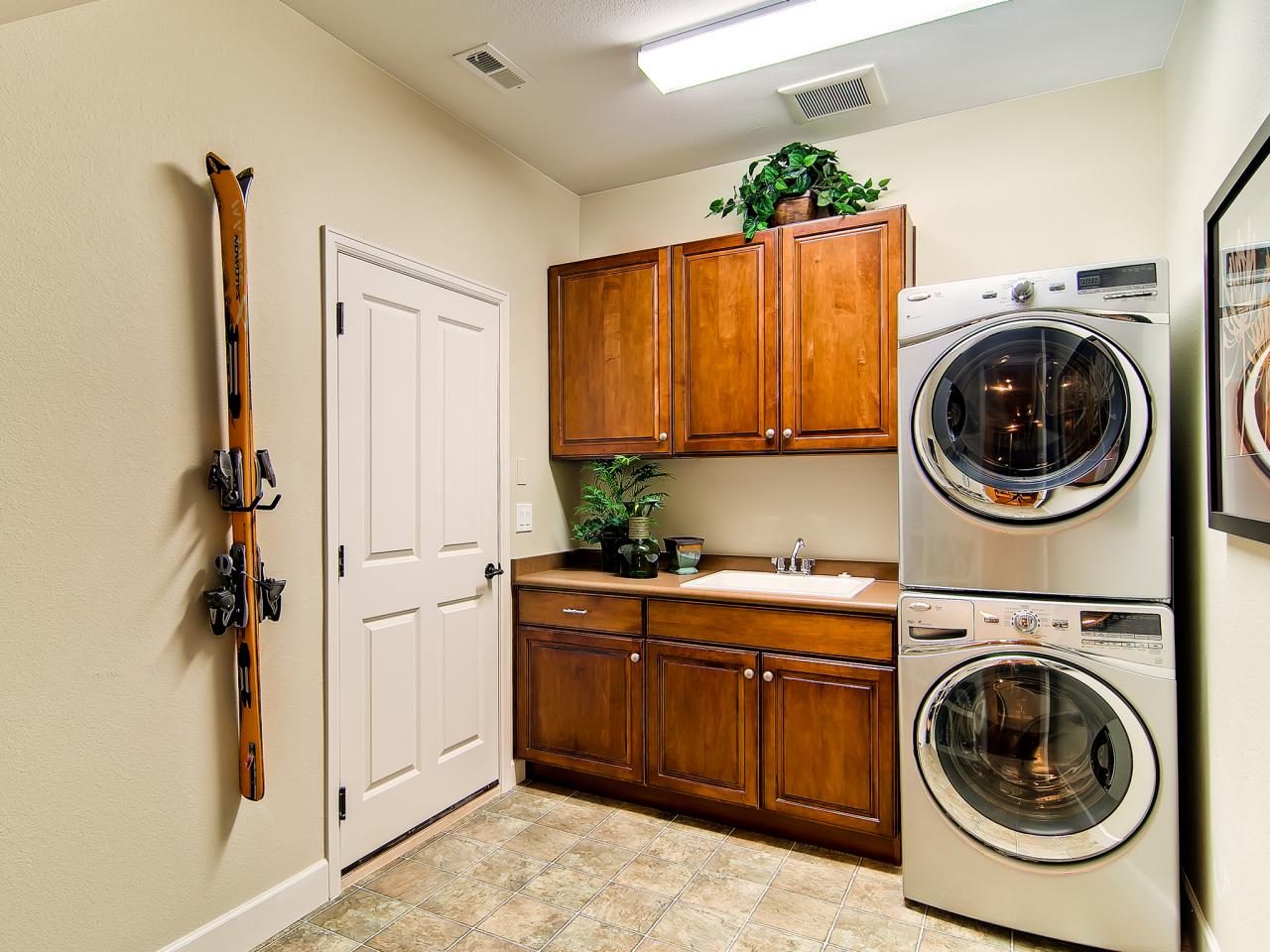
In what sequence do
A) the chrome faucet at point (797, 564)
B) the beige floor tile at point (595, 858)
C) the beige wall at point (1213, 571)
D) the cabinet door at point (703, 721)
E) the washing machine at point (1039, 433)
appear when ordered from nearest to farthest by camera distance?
1. the beige wall at point (1213, 571)
2. the washing machine at point (1039, 433)
3. the beige floor tile at point (595, 858)
4. the cabinet door at point (703, 721)
5. the chrome faucet at point (797, 564)

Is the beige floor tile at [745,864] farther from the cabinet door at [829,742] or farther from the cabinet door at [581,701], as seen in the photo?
the cabinet door at [581,701]

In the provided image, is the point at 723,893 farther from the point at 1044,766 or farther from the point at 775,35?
the point at 775,35

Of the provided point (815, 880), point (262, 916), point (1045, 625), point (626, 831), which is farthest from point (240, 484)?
point (1045, 625)

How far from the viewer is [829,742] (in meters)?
2.42

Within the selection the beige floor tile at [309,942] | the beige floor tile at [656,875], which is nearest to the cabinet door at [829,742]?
the beige floor tile at [656,875]

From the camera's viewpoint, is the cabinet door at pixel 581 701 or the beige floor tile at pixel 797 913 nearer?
the beige floor tile at pixel 797 913

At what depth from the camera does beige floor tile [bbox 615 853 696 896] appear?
7.47 feet

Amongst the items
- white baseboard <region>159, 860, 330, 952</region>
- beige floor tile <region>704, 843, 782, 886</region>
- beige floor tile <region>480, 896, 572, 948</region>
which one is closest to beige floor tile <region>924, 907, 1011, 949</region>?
beige floor tile <region>704, 843, 782, 886</region>

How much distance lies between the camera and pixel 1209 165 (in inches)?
75.2

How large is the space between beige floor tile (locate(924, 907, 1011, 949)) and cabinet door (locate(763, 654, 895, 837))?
268 mm

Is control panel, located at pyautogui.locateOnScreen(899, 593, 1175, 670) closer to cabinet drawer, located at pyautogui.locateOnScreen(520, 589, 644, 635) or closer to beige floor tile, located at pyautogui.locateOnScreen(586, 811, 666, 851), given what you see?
cabinet drawer, located at pyautogui.locateOnScreen(520, 589, 644, 635)

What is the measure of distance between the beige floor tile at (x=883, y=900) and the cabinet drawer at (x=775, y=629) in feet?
2.29

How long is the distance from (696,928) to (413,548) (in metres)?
1.51

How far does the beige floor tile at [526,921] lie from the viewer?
6.62 ft
